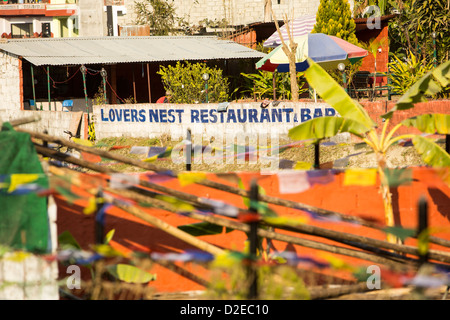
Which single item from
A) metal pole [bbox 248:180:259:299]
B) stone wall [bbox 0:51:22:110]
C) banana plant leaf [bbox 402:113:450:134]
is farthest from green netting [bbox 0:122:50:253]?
stone wall [bbox 0:51:22:110]

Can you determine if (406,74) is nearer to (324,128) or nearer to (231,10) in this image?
(324,128)

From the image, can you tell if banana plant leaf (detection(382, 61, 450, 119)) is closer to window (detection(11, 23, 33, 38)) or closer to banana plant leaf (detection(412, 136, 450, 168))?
banana plant leaf (detection(412, 136, 450, 168))

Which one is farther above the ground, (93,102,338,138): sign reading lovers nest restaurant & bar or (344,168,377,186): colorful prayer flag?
(344,168,377,186): colorful prayer flag

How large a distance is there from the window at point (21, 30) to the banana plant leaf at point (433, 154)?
160 feet

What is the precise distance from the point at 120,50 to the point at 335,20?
10844mm

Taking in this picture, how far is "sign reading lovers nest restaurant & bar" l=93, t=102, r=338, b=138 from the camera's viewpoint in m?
18.9

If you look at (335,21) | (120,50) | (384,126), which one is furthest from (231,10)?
(384,126)

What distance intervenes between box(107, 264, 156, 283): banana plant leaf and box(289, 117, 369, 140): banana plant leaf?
2648 mm

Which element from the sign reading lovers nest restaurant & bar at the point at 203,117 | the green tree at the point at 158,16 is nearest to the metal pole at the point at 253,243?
the sign reading lovers nest restaurant & bar at the point at 203,117

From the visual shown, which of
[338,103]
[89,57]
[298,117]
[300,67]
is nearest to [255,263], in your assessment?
[338,103]

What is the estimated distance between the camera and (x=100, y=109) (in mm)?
21969

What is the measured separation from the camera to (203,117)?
2019 cm

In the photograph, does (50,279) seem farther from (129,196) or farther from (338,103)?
(338,103)
